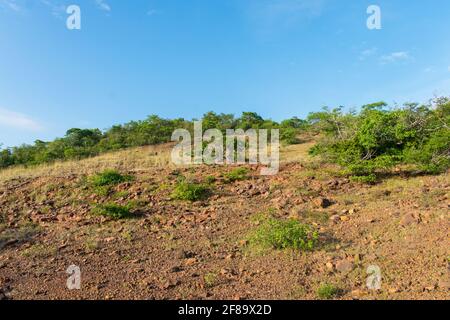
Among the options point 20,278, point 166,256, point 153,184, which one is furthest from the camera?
point 153,184

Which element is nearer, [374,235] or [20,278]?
[20,278]

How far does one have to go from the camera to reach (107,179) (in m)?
10.6

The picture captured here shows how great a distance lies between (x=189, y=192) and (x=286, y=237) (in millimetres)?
3615

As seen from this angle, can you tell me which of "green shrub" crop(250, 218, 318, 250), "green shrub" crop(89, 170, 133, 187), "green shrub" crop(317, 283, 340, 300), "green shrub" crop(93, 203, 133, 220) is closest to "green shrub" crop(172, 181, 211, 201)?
"green shrub" crop(93, 203, 133, 220)

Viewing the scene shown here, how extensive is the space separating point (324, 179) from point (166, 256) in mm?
5356

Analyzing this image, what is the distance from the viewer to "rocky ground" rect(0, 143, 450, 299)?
5.02 metres

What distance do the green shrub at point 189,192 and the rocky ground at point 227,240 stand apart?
193mm

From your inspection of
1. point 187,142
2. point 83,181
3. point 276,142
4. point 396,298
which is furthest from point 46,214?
point 276,142

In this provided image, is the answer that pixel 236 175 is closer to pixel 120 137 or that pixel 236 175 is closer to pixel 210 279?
pixel 210 279

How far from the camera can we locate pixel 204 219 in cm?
788

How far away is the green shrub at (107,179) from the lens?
1053cm

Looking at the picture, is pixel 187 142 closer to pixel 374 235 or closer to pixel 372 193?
pixel 372 193

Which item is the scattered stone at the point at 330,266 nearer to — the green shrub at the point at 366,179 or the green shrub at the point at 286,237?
the green shrub at the point at 286,237

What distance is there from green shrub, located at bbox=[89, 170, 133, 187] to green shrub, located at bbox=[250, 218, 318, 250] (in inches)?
214
